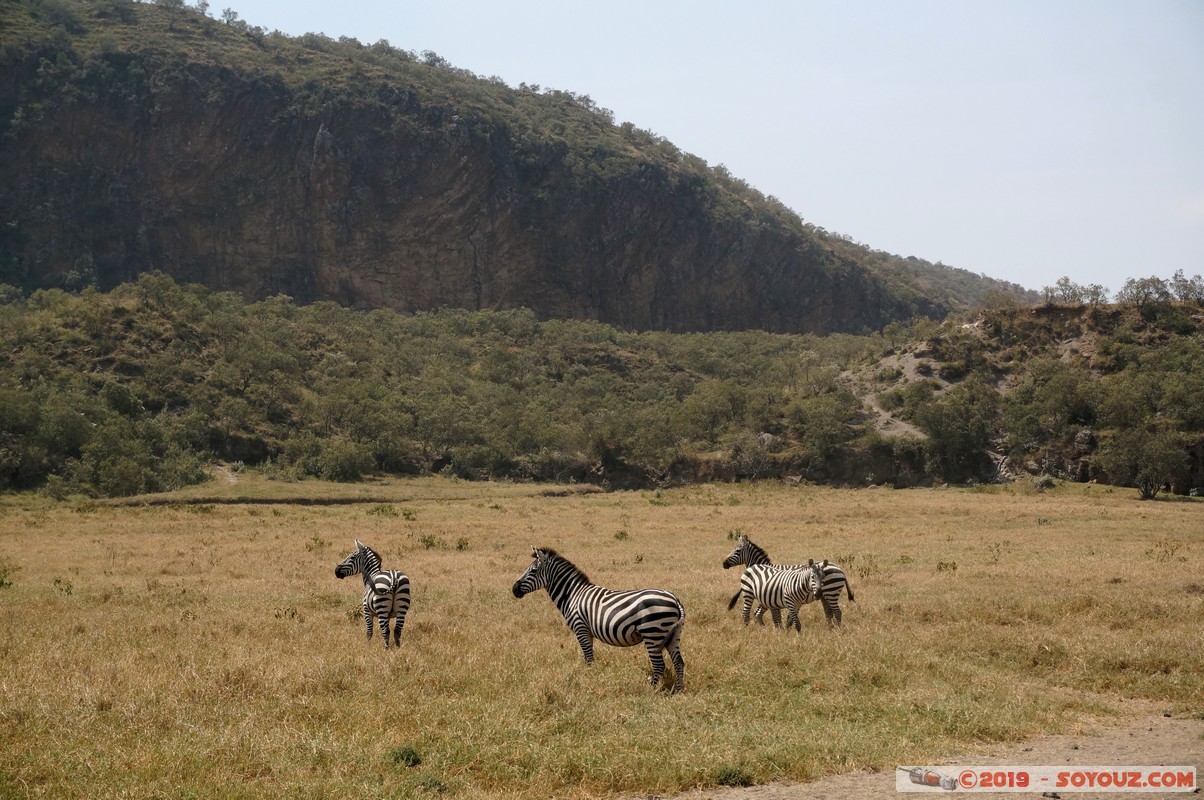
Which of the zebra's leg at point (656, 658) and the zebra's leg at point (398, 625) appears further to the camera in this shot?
the zebra's leg at point (398, 625)

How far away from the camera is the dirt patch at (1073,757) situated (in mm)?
7930

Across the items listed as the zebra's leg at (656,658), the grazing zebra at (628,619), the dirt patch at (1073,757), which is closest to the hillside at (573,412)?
the grazing zebra at (628,619)

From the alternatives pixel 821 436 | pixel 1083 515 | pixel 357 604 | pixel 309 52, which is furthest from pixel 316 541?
pixel 309 52

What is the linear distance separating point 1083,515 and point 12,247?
12230cm

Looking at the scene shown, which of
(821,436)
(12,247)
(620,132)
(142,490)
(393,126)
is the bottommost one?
(142,490)

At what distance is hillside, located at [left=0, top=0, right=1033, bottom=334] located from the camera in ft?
405

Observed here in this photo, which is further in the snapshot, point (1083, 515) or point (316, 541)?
point (1083, 515)

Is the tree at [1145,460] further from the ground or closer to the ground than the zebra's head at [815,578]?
further from the ground

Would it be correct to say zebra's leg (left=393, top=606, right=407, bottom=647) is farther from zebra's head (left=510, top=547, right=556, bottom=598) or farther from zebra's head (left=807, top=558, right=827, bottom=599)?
zebra's head (left=807, top=558, right=827, bottom=599)

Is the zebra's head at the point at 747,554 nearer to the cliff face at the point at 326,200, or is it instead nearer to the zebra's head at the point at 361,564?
the zebra's head at the point at 361,564

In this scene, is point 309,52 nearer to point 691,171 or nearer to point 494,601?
point 691,171

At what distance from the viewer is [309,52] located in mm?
151250

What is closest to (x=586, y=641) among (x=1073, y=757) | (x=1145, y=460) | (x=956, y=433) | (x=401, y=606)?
(x=401, y=606)

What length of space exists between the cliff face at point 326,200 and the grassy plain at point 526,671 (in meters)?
107
